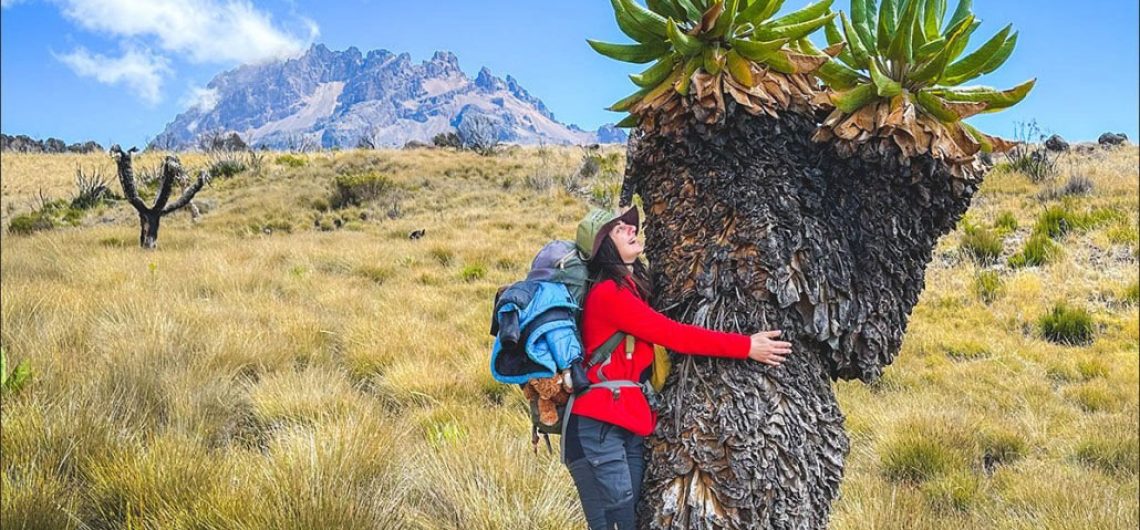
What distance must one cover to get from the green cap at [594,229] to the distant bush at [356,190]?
69.5ft

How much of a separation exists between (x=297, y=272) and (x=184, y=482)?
789 cm

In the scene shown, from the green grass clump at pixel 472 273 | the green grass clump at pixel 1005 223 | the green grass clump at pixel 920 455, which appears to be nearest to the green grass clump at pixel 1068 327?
the green grass clump at pixel 1005 223

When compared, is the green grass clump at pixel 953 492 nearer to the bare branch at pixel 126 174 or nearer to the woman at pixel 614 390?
the woman at pixel 614 390

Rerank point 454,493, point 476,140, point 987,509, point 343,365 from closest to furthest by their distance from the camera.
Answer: point 454,493 < point 987,509 < point 343,365 < point 476,140

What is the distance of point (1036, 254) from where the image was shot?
10.2 meters

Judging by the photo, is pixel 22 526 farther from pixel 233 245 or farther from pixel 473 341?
pixel 233 245

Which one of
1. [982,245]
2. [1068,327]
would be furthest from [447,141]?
[1068,327]

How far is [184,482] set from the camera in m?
3.42

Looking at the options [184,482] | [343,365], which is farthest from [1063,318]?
A: [184,482]

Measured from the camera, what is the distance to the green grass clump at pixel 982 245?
1069 centimetres

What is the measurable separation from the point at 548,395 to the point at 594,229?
23.7 inches

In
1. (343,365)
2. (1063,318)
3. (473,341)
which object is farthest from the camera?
(1063,318)

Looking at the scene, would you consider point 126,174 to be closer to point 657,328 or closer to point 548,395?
point 548,395

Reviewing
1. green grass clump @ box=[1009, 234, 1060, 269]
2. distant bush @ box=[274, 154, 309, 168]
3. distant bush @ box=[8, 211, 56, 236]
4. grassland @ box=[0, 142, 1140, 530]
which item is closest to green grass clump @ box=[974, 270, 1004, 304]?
grassland @ box=[0, 142, 1140, 530]
